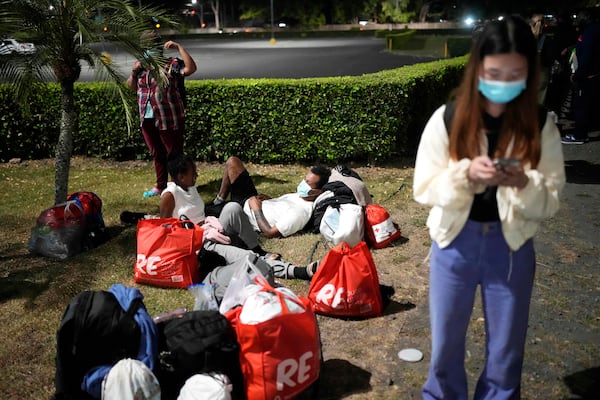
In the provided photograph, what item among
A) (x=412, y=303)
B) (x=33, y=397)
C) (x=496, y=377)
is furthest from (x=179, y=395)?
(x=412, y=303)

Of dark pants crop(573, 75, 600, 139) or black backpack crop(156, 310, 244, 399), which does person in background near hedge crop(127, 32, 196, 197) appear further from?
dark pants crop(573, 75, 600, 139)

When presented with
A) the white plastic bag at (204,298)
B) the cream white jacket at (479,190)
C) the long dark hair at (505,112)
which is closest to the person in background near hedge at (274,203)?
the white plastic bag at (204,298)

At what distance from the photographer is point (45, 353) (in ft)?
12.8

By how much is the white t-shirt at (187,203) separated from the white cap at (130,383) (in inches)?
96.9

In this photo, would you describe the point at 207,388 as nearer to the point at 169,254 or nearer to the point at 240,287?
the point at 240,287

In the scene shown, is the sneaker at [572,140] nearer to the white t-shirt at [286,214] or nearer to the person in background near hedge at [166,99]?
the white t-shirt at [286,214]

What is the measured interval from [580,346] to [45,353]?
11.3ft

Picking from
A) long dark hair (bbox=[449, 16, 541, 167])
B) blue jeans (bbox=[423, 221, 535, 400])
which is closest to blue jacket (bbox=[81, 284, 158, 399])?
blue jeans (bbox=[423, 221, 535, 400])

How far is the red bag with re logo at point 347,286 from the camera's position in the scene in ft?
13.4

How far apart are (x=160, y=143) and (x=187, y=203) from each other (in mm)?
1812

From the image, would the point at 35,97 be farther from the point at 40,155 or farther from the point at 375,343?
the point at 375,343

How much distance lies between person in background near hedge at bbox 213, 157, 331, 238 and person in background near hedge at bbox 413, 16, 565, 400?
3.17 meters

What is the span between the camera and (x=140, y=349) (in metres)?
3.19

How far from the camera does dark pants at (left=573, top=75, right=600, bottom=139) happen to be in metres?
8.88
